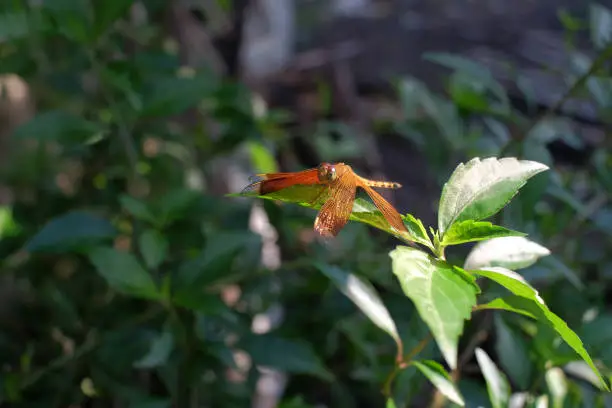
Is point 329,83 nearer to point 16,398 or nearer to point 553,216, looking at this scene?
point 553,216

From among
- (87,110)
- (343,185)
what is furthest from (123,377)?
(343,185)

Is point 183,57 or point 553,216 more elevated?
point 183,57

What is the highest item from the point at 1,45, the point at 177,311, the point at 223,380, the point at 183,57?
the point at 1,45

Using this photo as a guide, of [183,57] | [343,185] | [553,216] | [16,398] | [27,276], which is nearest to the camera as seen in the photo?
[343,185]

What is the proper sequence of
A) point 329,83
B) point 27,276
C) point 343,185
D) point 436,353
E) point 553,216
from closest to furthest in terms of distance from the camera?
point 343,185 < point 436,353 < point 553,216 < point 27,276 < point 329,83

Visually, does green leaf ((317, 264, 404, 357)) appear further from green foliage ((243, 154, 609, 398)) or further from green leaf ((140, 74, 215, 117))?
green leaf ((140, 74, 215, 117))

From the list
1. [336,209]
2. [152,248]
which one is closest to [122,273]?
[152,248]

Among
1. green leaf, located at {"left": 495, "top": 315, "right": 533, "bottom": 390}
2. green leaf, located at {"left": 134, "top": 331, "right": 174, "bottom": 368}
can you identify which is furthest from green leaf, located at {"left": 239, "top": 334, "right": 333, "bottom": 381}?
green leaf, located at {"left": 495, "top": 315, "right": 533, "bottom": 390}

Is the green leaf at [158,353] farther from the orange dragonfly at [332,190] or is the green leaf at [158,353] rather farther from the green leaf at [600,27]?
the green leaf at [600,27]
